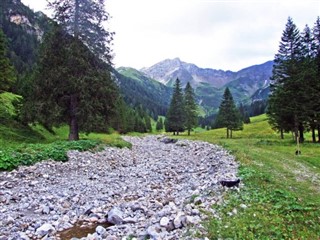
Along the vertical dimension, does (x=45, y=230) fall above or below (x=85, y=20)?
below

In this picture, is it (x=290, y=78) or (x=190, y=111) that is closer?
(x=290, y=78)

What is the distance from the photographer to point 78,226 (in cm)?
1039

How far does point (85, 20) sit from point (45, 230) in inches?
1071

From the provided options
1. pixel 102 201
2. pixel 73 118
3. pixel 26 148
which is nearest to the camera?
pixel 102 201

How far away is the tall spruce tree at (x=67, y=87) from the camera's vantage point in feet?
98.0

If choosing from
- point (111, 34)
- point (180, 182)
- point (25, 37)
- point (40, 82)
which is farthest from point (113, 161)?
point (25, 37)

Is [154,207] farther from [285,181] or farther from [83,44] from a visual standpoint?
[83,44]

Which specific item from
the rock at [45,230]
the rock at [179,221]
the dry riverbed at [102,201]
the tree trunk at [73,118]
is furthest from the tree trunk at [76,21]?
the rock at [179,221]

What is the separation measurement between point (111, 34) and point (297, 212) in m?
29.1

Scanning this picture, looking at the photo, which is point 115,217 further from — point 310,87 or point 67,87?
point 310,87

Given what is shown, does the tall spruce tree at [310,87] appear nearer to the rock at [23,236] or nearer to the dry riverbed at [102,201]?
the dry riverbed at [102,201]

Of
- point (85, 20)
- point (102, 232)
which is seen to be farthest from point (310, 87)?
point (102, 232)

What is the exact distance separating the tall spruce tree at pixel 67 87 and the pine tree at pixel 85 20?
93cm

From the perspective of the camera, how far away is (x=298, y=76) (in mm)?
43250
